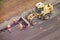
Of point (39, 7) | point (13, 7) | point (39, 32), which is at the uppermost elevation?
point (13, 7)

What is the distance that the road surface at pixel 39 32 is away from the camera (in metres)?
8.86

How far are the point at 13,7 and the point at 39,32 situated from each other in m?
1.75

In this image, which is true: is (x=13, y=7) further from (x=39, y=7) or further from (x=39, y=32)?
(x=39, y=32)

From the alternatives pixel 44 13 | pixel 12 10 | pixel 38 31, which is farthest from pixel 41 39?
pixel 12 10

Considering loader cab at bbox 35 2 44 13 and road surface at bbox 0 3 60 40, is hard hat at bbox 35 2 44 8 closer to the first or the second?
loader cab at bbox 35 2 44 13

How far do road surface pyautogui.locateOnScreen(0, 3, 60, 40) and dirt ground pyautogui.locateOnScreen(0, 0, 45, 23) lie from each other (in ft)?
2.44

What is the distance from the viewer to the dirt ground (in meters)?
9.73

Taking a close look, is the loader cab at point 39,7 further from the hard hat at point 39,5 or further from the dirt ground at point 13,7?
the dirt ground at point 13,7

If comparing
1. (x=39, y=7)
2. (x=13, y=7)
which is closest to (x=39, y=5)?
(x=39, y=7)

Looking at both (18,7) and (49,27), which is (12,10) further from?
(49,27)

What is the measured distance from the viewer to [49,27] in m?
9.20

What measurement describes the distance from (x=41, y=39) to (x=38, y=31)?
0.44 m

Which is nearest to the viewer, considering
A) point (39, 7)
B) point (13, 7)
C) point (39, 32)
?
point (39, 32)

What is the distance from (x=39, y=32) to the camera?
905cm
